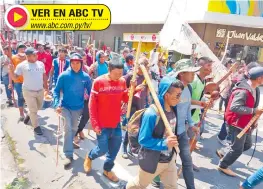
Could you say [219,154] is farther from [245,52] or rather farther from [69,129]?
Result: [245,52]

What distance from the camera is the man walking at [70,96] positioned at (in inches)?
167

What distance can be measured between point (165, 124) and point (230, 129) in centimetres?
222

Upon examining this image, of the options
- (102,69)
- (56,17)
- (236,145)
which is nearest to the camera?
(236,145)

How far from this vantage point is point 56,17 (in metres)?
6.60

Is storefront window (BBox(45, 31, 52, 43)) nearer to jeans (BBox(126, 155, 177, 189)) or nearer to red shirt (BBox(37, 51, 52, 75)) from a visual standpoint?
red shirt (BBox(37, 51, 52, 75))

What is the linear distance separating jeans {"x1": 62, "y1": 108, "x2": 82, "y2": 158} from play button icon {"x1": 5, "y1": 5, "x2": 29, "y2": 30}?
132 inches

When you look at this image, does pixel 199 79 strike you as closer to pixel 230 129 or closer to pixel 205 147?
pixel 230 129

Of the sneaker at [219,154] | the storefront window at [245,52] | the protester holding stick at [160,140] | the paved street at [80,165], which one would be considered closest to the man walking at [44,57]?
the paved street at [80,165]

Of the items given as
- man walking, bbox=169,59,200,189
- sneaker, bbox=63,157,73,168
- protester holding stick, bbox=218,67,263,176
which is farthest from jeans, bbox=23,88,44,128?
protester holding stick, bbox=218,67,263,176

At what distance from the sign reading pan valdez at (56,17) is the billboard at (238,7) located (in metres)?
10.4

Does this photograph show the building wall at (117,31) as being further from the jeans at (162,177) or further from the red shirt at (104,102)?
the jeans at (162,177)

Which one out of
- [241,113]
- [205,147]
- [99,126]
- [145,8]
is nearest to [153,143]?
[99,126]

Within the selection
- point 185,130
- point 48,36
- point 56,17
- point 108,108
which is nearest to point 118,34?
point 48,36

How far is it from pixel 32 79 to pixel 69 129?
1.76m
